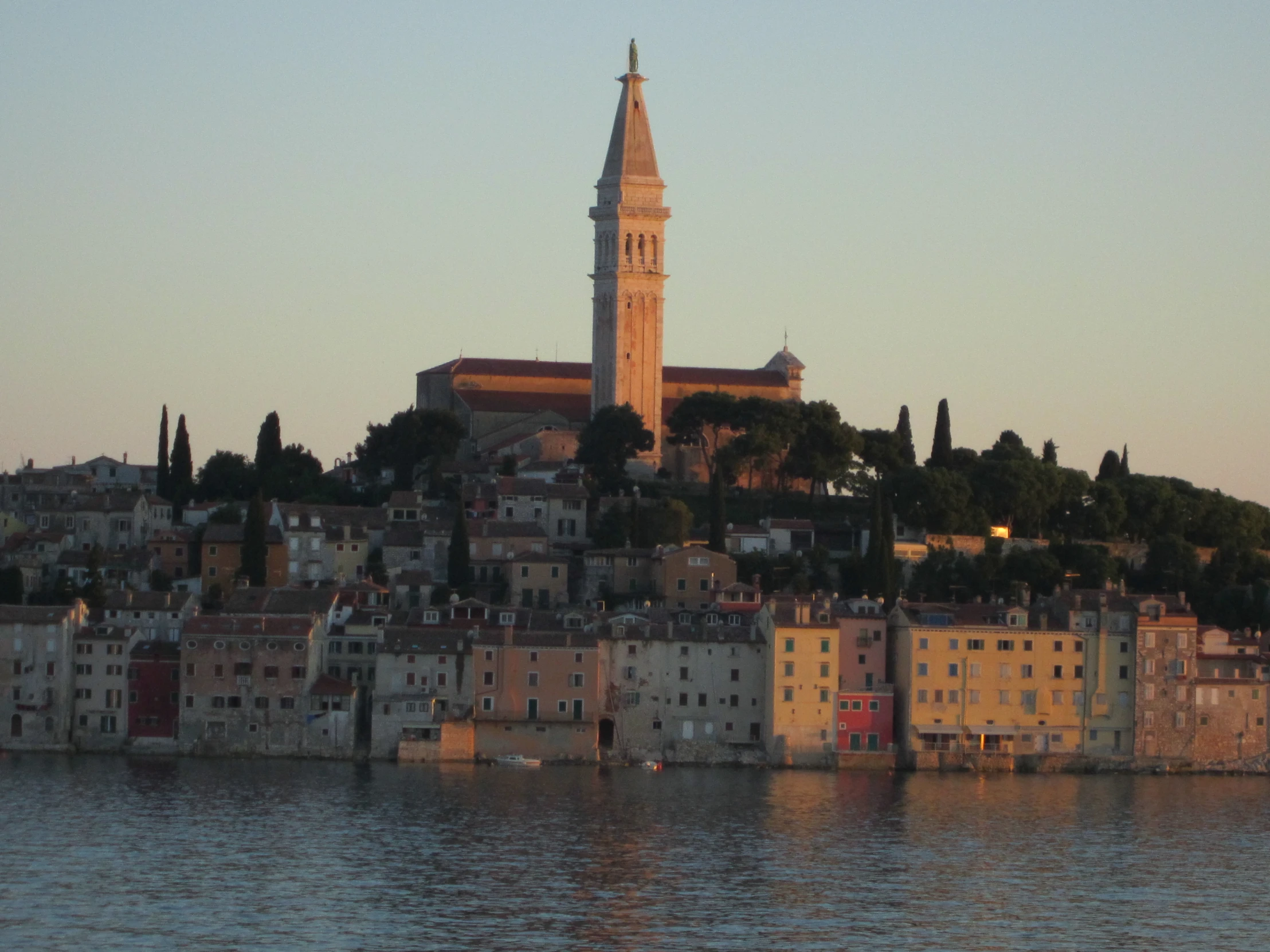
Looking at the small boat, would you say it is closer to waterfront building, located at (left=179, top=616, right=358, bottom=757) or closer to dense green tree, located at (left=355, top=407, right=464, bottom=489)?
waterfront building, located at (left=179, top=616, right=358, bottom=757)

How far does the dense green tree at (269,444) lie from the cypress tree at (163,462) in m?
3.12

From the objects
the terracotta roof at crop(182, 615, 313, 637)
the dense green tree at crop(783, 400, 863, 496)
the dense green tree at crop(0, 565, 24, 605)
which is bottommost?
the terracotta roof at crop(182, 615, 313, 637)

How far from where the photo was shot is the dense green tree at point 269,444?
308ft

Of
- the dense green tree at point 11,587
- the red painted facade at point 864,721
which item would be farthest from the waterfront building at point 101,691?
the red painted facade at point 864,721

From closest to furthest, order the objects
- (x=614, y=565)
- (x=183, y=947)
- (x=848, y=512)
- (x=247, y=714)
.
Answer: (x=183, y=947), (x=247, y=714), (x=614, y=565), (x=848, y=512)

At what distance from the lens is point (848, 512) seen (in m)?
92.1

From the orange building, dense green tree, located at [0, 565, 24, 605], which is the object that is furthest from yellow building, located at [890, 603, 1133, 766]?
dense green tree, located at [0, 565, 24, 605]

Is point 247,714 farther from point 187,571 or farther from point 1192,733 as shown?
point 1192,733

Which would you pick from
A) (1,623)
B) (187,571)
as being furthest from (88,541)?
(1,623)

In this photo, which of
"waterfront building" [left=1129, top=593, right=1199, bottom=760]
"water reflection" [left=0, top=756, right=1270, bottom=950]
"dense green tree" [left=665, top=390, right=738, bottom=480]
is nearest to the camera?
"water reflection" [left=0, top=756, right=1270, bottom=950]

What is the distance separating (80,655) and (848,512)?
101ft

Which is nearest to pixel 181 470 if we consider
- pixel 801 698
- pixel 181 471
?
pixel 181 471

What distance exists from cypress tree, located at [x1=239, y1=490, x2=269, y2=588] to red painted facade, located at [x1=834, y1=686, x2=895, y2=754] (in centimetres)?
1950

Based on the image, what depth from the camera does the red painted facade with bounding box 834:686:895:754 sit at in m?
70.1
